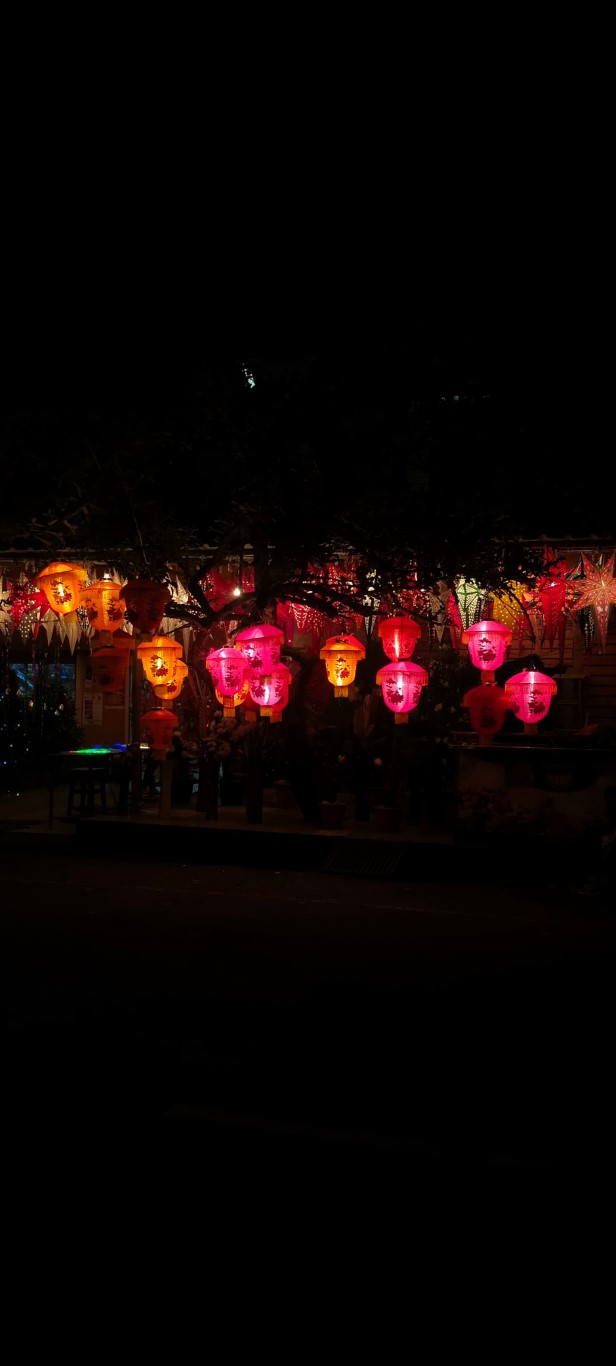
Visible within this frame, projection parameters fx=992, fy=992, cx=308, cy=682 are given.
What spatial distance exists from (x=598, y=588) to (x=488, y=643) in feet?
6.97

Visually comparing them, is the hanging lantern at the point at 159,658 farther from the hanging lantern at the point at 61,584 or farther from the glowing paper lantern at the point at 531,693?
Result: the glowing paper lantern at the point at 531,693

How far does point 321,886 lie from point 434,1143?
341 inches

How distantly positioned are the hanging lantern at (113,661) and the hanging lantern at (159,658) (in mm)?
301

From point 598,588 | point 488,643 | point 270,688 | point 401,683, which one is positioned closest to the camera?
point 488,643

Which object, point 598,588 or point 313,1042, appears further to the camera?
point 598,588

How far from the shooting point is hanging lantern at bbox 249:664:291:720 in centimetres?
1470

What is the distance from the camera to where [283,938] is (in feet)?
35.4

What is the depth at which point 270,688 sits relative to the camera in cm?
1477

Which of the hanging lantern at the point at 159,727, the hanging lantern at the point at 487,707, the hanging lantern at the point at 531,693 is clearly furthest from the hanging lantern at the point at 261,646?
the hanging lantern at the point at 531,693

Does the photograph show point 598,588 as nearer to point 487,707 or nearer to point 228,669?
point 487,707

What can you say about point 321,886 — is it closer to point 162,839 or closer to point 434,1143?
point 162,839

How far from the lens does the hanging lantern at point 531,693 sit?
47.4 feet

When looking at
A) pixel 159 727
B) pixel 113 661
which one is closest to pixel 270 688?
pixel 159 727

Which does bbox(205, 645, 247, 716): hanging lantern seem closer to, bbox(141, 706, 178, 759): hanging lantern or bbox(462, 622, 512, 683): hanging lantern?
bbox(141, 706, 178, 759): hanging lantern
